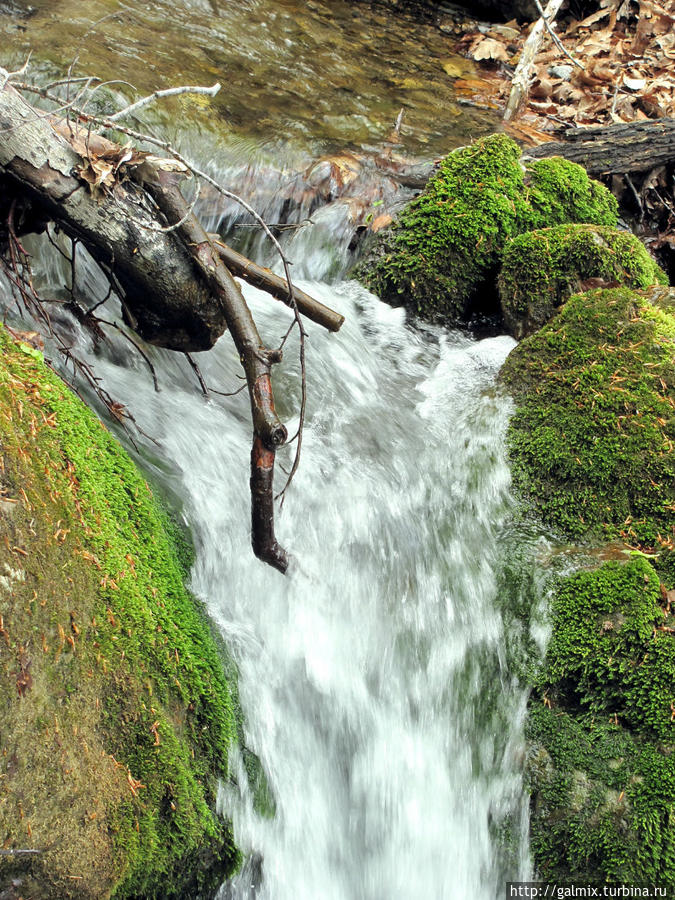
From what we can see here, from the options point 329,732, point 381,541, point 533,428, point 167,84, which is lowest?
point 329,732

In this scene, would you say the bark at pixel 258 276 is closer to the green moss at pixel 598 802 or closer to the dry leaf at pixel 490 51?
the green moss at pixel 598 802

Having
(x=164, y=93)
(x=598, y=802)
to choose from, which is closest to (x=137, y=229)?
(x=164, y=93)

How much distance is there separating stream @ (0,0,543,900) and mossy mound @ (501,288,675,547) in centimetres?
18

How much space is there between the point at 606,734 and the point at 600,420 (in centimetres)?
160

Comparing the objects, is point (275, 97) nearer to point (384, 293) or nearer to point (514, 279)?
point (384, 293)

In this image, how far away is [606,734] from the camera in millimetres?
3139

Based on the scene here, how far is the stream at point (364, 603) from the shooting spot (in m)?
3.08

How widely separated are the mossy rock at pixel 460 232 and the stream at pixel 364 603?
0.69 meters

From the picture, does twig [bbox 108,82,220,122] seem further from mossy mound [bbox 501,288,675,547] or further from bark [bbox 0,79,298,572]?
mossy mound [bbox 501,288,675,547]

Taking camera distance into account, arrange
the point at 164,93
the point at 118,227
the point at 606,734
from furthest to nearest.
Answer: the point at 606,734, the point at 118,227, the point at 164,93

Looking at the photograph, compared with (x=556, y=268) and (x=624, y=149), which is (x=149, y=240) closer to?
(x=556, y=268)

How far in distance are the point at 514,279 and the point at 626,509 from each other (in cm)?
212

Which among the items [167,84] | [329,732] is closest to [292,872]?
[329,732]

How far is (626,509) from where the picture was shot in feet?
12.2
